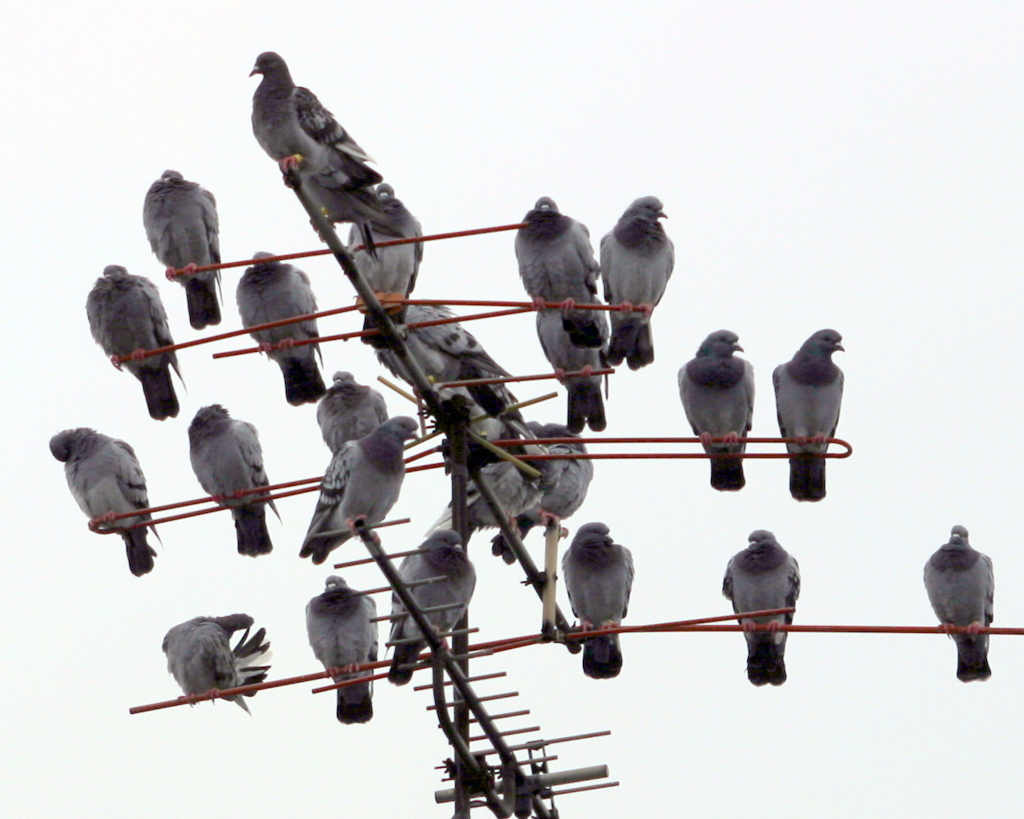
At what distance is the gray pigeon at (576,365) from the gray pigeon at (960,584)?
8.13ft

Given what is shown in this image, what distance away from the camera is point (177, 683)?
12414 mm

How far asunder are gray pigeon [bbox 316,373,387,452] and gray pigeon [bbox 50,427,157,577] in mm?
A: 1354

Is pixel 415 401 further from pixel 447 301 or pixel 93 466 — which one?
pixel 93 466

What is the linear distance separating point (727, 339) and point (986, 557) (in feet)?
7.42

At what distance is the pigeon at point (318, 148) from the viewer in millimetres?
10234

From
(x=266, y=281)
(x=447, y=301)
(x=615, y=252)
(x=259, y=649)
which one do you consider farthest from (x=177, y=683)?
(x=447, y=301)

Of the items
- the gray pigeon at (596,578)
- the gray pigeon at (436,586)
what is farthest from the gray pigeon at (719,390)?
the gray pigeon at (436,586)

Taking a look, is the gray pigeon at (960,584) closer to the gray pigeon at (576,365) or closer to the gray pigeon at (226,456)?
the gray pigeon at (576,365)

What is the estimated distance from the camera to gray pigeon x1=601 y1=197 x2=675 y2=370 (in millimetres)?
12633

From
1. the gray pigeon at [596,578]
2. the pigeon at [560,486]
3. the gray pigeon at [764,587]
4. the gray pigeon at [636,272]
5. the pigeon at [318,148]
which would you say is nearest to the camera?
the pigeon at [318,148]

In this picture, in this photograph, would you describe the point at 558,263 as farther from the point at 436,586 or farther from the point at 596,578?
the point at 436,586

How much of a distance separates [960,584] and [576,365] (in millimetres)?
3246

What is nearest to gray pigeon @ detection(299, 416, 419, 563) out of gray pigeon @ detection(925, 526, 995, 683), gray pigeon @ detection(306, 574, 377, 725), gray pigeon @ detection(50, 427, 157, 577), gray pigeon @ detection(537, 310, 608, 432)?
gray pigeon @ detection(306, 574, 377, 725)

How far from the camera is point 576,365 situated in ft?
45.4
